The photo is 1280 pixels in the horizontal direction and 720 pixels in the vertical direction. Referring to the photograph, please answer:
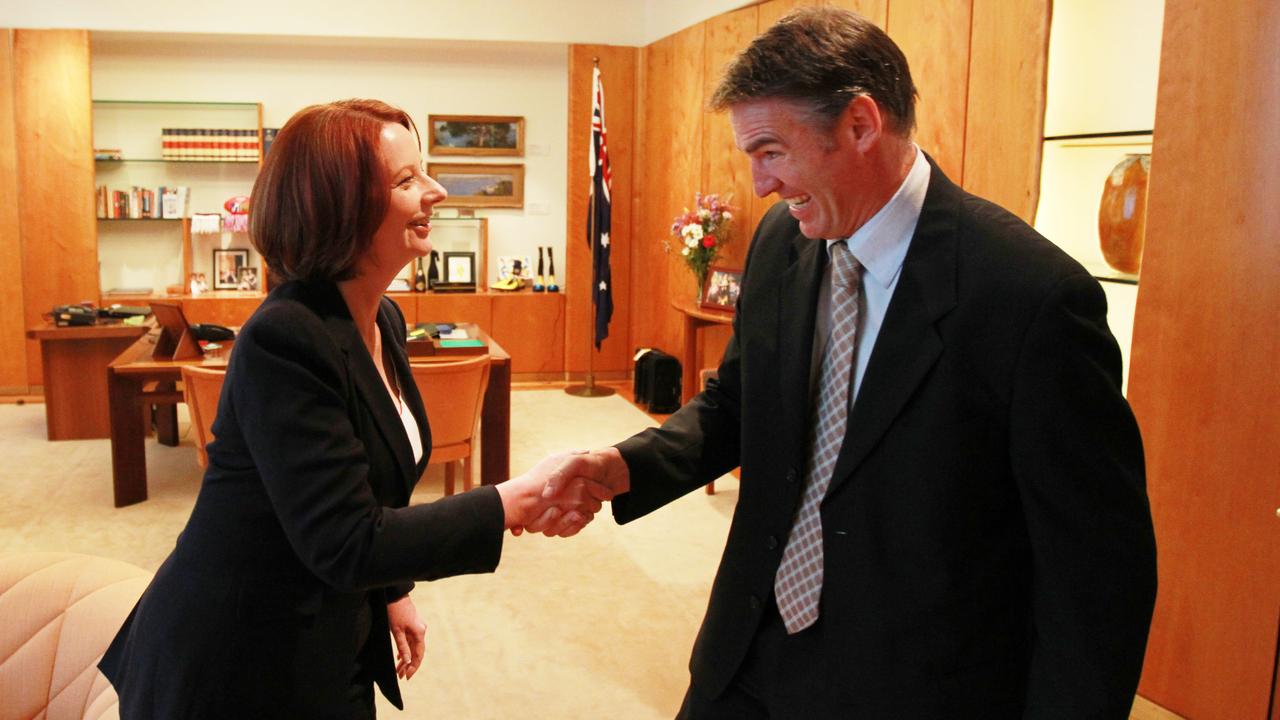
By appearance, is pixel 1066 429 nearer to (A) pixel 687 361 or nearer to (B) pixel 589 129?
(A) pixel 687 361

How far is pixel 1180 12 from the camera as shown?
293 centimetres

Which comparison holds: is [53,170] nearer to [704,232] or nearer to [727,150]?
[704,232]

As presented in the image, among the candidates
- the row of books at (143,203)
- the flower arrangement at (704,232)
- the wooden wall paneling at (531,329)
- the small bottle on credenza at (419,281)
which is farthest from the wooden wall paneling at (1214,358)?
the row of books at (143,203)

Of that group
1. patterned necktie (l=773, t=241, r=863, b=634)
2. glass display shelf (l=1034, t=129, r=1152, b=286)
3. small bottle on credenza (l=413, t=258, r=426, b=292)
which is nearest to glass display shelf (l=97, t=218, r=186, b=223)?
small bottle on credenza (l=413, t=258, r=426, b=292)

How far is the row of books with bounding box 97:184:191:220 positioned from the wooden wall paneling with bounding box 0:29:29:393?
2.06 feet

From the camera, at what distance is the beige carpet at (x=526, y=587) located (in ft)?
11.2

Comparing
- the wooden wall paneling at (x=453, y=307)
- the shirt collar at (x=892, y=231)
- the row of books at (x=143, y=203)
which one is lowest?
the wooden wall paneling at (x=453, y=307)

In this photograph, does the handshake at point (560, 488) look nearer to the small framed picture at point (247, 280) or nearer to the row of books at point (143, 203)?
the small framed picture at point (247, 280)

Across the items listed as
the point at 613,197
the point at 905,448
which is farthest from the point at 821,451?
the point at 613,197

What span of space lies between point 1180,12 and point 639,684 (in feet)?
8.83

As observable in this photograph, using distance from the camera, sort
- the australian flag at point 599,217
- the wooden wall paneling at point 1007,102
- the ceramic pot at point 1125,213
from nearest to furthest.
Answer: the ceramic pot at point 1125,213
the wooden wall paneling at point 1007,102
the australian flag at point 599,217

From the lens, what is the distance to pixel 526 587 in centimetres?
434

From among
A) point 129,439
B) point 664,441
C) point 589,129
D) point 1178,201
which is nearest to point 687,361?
point 589,129

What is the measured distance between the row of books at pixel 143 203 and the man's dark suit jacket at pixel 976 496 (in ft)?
26.6
